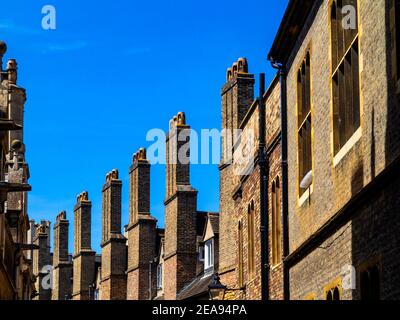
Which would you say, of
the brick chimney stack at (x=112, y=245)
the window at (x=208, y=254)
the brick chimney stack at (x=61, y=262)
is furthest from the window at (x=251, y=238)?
the brick chimney stack at (x=61, y=262)

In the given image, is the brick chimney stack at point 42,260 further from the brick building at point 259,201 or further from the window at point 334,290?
the window at point 334,290

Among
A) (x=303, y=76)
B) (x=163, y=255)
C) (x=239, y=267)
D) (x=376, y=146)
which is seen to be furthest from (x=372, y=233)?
(x=163, y=255)

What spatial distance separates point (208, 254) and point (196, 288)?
5.75 feet

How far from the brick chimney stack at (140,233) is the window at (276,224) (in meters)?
35.0

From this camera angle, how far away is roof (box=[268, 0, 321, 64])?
1873cm

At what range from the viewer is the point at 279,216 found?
22.1 m

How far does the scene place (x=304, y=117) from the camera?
19.5 meters

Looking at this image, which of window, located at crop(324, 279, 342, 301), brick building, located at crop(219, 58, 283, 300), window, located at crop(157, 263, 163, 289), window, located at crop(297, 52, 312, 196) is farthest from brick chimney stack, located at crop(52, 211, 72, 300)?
window, located at crop(324, 279, 342, 301)

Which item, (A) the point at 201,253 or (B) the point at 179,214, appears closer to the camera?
(A) the point at 201,253

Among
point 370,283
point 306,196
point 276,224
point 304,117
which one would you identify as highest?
point 304,117

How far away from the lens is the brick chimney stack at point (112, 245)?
207ft

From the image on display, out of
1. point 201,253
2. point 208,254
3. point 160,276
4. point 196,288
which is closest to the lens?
point 196,288

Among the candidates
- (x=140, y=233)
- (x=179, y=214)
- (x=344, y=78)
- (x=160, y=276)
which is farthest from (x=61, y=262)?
(x=344, y=78)

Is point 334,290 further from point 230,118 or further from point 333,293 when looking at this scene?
point 230,118
